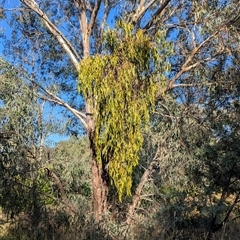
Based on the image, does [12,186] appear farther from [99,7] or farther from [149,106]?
[99,7]

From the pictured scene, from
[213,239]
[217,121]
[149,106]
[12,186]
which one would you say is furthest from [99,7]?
[213,239]

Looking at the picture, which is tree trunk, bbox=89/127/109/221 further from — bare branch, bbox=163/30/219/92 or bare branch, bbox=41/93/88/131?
bare branch, bbox=163/30/219/92

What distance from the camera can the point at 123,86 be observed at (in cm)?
659

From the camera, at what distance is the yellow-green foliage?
21.7 feet

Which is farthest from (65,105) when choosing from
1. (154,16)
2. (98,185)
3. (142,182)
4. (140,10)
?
(154,16)

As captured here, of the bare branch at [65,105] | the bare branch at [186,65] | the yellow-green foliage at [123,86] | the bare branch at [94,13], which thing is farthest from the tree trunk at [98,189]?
the bare branch at [94,13]

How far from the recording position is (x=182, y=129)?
26.7 ft

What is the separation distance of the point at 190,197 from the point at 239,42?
2.82 metres

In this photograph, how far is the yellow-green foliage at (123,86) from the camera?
261 inches

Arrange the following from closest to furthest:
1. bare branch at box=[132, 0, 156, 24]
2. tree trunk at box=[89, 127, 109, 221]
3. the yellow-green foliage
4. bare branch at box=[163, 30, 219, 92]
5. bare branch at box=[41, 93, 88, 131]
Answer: the yellow-green foliage, bare branch at box=[163, 30, 219, 92], tree trunk at box=[89, 127, 109, 221], bare branch at box=[132, 0, 156, 24], bare branch at box=[41, 93, 88, 131]

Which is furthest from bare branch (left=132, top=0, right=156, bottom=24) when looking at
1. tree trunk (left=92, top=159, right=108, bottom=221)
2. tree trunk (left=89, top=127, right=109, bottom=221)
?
tree trunk (left=92, top=159, right=108, bottom=221)

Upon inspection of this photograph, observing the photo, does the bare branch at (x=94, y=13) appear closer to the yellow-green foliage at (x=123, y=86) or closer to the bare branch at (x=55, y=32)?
the bare branch at (x=55, y=32)

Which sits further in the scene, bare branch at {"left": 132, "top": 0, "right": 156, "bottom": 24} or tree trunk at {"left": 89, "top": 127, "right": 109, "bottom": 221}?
bare branch at {"left": 132, "top": 0, "right": 156, "bottom": 24}

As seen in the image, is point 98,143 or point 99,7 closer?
point 98,143
